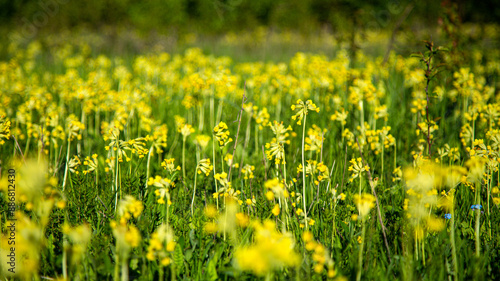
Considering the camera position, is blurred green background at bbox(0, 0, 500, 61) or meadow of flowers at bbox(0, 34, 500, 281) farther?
blurred green background at bbox(0, 0, 500, 61)

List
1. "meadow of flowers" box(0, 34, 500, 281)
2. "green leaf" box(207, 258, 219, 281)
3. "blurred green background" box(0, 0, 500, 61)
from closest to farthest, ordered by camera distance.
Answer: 1. "meadow of flowers" box(0, 34, 500, 281)
2. "green leaf" box(207, 258, 219, 281)
3. "blurred green background" box(0, 0, 500, 61)

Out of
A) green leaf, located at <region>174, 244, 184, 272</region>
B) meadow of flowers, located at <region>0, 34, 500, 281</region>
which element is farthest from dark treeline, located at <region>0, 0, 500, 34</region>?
green leaf, located at <region>174, 244, 184, 272</region>

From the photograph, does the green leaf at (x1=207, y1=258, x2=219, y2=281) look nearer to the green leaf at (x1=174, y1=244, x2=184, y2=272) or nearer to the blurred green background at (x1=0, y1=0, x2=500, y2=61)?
the green leaf at (x1=174, y1=244, x2=184, y2=272)

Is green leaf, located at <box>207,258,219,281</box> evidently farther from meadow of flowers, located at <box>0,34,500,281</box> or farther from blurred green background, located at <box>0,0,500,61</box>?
blurred green background, located at <box>0,0,500,61</box>

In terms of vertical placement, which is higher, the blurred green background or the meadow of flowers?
the blurred green background

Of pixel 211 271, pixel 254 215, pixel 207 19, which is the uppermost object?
pixel 207 19

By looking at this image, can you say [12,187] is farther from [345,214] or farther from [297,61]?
[297,61]

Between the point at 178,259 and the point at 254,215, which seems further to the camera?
the point at 254,215

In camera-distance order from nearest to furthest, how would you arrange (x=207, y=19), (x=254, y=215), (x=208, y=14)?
(x=254, y=215) → (x=208, y=14) → (x=207, y=19)

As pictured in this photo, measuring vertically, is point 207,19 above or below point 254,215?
above

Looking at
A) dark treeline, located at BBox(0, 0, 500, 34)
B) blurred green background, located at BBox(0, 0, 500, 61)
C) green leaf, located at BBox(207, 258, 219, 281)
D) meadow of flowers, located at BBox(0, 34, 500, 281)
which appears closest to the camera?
meadow of flowers, located at BBox(0, 34, 500, 281)

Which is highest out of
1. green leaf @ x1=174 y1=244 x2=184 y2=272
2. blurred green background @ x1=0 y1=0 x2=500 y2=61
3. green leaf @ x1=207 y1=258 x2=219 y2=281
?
blurred green background @ x1=0 y1=0 x2=500 y2=61

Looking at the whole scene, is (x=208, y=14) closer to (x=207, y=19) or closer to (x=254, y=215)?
(x=207, y=19)

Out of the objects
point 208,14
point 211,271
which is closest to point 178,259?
point 211,271
